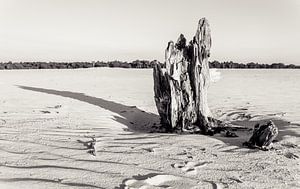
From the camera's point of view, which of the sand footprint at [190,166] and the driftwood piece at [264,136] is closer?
the sand footprint at [190,166]

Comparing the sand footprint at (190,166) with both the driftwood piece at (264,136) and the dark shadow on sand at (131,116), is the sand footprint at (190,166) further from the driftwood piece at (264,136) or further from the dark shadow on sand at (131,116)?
the dark shadow on sand at (131,116)

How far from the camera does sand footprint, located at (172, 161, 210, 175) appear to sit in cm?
389

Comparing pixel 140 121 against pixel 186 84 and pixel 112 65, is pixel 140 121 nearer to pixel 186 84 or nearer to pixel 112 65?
pixel 186 84

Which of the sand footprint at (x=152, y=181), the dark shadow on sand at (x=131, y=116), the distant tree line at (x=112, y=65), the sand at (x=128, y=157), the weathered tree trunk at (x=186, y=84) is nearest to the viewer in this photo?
the sand footprint at (x=152, y=181)

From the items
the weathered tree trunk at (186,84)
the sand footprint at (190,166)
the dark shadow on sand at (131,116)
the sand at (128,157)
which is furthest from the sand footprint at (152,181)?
the dark shadow on sand at (131,116)

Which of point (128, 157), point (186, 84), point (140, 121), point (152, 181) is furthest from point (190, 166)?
point (140, 121)

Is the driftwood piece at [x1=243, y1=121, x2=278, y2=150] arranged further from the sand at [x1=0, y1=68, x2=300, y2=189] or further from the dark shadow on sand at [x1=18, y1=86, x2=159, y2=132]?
the dark shadow on sand at [x1=18, y1=86, x2=159, y2=132]

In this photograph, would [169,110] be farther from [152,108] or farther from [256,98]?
[256,98]

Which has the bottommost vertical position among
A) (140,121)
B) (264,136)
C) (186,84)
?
(140,121)

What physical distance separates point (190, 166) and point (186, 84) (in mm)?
2716

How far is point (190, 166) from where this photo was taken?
4066mm

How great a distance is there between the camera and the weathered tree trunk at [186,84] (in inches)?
254

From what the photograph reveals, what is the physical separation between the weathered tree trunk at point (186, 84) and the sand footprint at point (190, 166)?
224cm

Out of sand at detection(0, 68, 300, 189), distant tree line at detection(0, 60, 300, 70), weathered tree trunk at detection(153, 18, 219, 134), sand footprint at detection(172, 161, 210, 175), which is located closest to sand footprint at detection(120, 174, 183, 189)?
sand at detection(0, 68, 300, 189)
